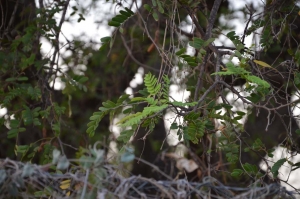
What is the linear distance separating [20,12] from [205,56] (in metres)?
1.69

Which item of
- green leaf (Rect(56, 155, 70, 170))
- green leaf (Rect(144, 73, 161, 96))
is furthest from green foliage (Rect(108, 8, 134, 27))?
green leaf (Rect(56, 155, 70, 170))

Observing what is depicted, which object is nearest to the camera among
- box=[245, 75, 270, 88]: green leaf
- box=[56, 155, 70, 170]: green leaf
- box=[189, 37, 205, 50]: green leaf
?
box=[56, 155, 70, 170]: green leaf

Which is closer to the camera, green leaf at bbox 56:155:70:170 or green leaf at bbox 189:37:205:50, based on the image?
Result: green leaf at bbox 56:155:70:170

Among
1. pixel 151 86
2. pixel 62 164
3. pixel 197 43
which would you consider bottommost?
pixel 62 164

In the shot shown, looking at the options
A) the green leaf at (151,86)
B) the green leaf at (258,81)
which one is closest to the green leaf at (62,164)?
the green leaf at (151,86)

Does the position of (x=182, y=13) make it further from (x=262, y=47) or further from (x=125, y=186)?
(x=125, y=186)

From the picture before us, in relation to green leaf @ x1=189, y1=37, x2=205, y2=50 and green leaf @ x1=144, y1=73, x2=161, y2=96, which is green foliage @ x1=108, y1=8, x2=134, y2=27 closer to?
green leaf @ x1=189, y1=37, x2=205, y2=50

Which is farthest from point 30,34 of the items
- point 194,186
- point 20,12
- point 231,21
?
point 194,186

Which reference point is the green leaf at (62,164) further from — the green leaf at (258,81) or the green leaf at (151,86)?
the green leaf at (258,81)

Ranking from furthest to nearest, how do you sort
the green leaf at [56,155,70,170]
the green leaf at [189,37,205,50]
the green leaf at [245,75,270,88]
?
the green leaf at [189,37,205,50], the green leaf at [245,75,270,88], the green leaf at [56,155,70,170]

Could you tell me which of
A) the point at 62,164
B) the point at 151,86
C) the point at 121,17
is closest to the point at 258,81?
the point at 151,86

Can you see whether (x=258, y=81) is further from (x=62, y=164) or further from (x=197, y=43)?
(x=62, y=164)

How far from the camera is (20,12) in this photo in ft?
11.4

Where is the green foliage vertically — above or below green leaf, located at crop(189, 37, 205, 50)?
above
